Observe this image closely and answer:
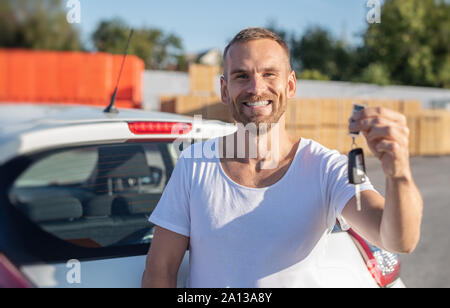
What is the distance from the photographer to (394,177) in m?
1.29

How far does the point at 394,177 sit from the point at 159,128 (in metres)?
1.12

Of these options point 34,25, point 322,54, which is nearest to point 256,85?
point 34,25

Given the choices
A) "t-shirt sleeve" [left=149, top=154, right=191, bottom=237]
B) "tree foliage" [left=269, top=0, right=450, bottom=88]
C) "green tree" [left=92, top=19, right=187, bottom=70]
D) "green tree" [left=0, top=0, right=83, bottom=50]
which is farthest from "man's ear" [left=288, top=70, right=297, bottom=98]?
"green tree" [left=92, top=19, right=187, bottom=70]

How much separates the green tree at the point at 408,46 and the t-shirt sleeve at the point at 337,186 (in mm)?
43634

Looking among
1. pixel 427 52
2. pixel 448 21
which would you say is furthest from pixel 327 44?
pixel 448 21

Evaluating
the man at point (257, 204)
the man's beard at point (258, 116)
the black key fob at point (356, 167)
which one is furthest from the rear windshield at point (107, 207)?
the black key fob at point (356, 167)

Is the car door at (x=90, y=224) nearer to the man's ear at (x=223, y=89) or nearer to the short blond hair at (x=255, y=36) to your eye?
the man's ear at (x=223, y=89)

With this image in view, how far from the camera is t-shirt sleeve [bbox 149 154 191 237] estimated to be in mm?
1625

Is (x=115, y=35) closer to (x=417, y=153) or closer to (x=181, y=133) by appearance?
(x=417, y=153)

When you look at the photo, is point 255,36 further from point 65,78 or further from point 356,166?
point 65,78

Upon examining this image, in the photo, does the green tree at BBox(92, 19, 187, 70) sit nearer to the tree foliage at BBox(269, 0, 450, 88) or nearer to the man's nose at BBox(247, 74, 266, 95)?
the tree foliage at BBox(269, 0, 450, 88)

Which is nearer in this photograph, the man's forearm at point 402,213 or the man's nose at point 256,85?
the man's forearm at point 402,213

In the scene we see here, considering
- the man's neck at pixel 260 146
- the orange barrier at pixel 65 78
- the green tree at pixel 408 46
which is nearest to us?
the man's neck at pixel 260 146

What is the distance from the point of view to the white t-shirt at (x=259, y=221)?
155 centimetres
